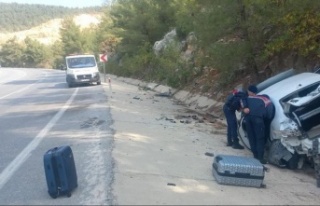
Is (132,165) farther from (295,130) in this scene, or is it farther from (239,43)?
(239,43)

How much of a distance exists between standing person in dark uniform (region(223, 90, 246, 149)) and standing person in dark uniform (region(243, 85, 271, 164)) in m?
0.83

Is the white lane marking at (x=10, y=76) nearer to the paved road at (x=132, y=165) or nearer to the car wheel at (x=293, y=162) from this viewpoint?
the paved road at (x=132, y=165)

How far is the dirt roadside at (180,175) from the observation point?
6.38 meters

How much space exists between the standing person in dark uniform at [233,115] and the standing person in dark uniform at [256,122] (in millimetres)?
826

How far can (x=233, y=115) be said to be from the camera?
10570 mm

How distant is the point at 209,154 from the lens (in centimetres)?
955

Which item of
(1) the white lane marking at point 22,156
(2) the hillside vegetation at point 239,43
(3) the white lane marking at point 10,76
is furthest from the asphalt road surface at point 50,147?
(3) the white lane marking at point 10,76

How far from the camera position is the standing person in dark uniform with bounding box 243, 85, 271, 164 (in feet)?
29.8

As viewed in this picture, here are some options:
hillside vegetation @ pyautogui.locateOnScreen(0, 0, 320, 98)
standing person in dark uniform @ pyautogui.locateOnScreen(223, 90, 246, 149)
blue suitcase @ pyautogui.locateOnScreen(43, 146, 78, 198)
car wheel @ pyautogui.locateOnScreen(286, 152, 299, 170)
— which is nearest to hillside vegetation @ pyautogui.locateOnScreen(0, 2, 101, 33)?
hillside vegetation @ pyautogui.locateOnScreen(0, 0, 320, 98)

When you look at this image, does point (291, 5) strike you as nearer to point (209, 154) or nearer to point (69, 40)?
point (209, 154)

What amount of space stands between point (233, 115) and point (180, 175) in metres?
3.41

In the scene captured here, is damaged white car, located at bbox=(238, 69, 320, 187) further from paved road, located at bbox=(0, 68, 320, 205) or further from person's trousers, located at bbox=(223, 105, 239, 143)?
person's trousers, located at bbox=(223, 105, 239, 143)

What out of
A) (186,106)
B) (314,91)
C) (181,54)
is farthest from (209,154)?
(181,54)

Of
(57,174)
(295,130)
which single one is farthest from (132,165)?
(295,130)
